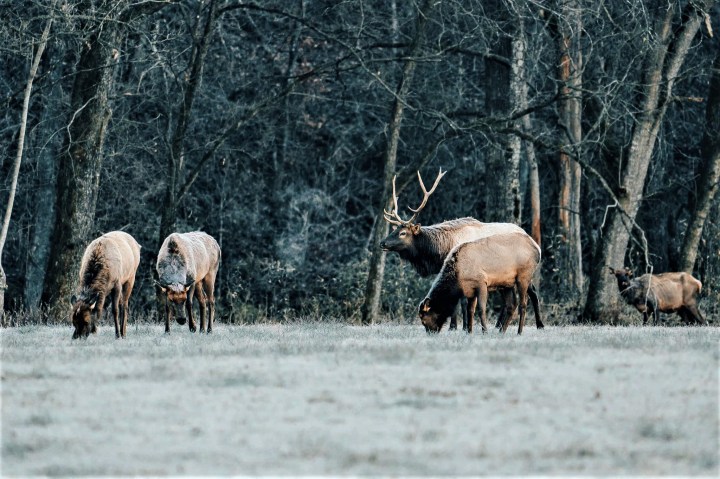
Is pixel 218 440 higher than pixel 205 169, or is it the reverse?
pixel 205 169

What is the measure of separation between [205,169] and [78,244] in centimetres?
961

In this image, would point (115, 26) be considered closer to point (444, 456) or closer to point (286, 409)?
point (286, 409)

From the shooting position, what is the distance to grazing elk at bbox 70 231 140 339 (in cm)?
1566

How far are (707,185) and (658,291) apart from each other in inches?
125

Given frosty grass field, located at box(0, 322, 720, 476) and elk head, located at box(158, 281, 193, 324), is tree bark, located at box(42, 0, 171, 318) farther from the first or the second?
frosty grass field, located at box(0, 322, 720, 476)

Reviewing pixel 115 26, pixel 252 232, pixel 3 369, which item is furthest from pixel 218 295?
pixel 3 369

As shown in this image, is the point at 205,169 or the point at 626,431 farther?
the point at 205,169

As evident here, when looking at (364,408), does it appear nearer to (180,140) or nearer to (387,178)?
(387,178)

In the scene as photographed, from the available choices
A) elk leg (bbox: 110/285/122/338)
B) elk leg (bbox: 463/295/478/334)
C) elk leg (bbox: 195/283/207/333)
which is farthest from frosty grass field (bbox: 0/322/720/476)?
elk leg (bbox: 195/283/207/333)

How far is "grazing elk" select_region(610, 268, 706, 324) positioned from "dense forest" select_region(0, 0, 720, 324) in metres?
0.36

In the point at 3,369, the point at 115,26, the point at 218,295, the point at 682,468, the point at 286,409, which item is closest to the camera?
the point at 682,468

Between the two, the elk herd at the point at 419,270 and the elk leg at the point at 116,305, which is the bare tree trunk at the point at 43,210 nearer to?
the elk herd at the point at 419,270

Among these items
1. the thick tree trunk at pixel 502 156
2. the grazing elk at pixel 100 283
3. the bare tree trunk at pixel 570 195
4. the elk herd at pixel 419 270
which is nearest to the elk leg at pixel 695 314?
the bare tree trunk at pixel 570 195

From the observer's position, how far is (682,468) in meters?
8.08
